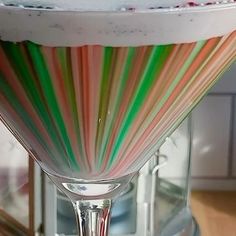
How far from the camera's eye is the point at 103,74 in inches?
12.8

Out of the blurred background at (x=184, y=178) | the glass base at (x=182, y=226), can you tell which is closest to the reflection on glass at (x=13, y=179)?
→ the blurred background at (x=184, y=178)

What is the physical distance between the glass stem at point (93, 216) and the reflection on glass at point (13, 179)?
0.16m

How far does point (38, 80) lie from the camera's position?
13.3 inches

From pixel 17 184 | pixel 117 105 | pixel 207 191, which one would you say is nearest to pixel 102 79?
pixel 117 105

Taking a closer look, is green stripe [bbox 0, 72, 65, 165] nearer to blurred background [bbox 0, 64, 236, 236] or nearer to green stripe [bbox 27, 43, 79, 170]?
green stripe [bbox 27, 43, 79, 170]

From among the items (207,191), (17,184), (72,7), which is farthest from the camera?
(207,191)

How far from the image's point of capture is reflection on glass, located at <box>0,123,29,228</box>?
0.60 m

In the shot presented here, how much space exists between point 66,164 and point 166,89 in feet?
0.25

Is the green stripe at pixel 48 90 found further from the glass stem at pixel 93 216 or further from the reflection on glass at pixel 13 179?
the reflection on glass at pixel 13 179

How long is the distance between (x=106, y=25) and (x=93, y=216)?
17 cm

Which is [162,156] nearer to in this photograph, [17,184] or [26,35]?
[17,184]

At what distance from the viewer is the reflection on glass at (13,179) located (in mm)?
601

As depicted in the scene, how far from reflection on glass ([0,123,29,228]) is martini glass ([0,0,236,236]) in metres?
0.20

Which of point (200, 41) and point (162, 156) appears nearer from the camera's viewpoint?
point (200, 41)
